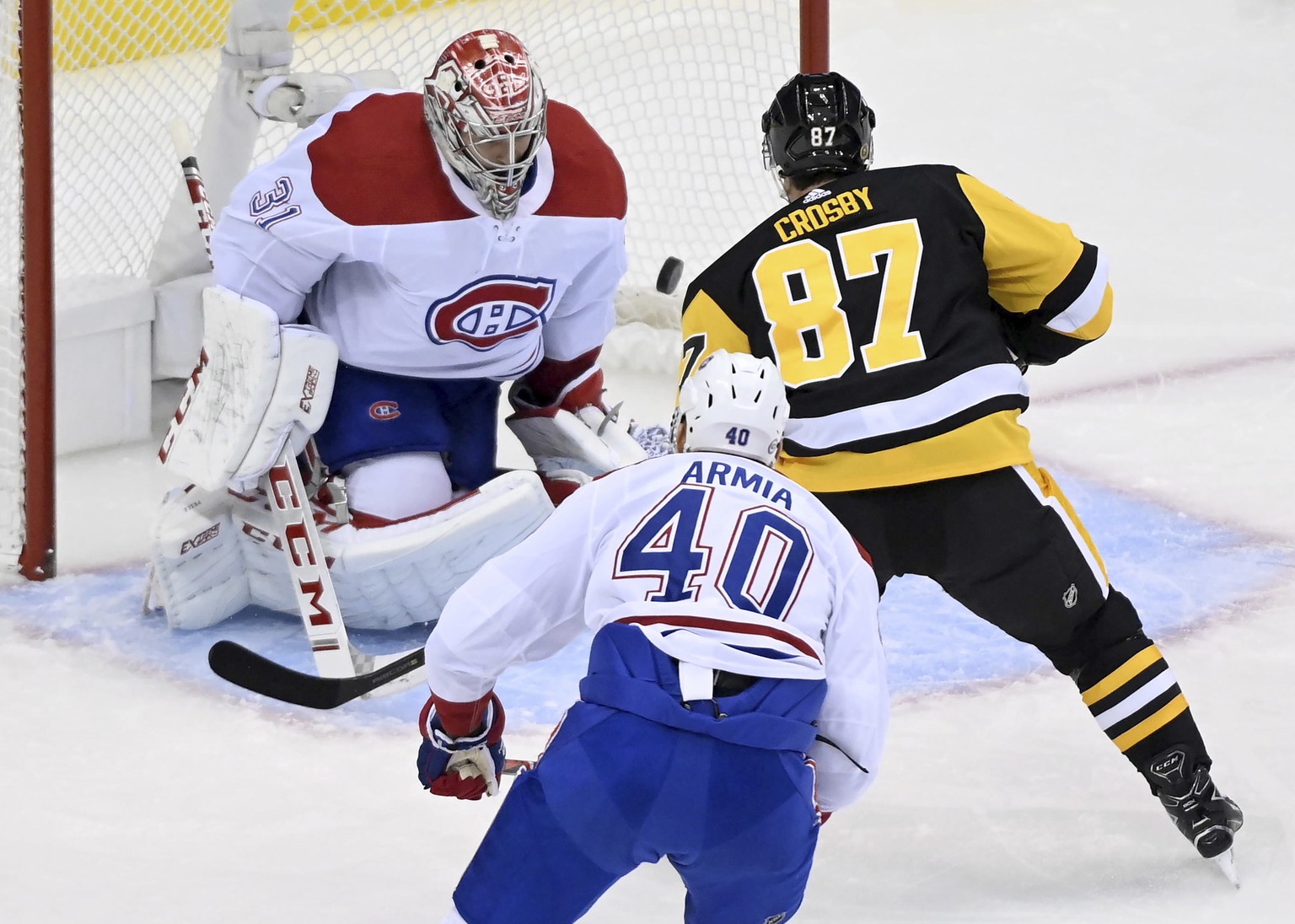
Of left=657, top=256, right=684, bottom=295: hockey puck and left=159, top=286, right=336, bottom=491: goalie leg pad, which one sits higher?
left=159, top=286, right=336, bottom=491: goalie leg pad

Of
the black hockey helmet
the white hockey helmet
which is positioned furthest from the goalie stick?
the white hockey helmet

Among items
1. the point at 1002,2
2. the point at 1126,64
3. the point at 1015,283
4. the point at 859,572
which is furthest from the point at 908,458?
the point at 1002,2

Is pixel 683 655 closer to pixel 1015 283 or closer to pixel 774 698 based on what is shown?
pixel 774 698

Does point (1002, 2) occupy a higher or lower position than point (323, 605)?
higher

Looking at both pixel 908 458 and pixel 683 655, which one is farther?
pixel 908 458

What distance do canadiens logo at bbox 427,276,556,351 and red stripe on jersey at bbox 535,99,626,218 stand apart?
4.8 inches

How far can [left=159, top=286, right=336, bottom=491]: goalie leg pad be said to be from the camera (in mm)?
2725

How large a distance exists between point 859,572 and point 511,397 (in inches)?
63.0

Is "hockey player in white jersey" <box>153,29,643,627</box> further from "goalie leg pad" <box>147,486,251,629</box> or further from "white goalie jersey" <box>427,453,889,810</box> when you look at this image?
"white goalie jersey" <box>427,453,889,810</box>

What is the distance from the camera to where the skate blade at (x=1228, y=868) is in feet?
7.14

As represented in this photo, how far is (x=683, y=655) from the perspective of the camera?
1.61 m

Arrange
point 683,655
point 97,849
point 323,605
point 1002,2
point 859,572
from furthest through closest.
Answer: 1. point 1002,2
2. point 323,605
3. point 97,849
4. point 859,572
5. point 683,655

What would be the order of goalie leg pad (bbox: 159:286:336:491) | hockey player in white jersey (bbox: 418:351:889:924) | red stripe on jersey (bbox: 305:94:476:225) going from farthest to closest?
goalie leg pad (bbox: 159:286:336:491)
red stripe on jersey (bbox: 305:94:476:225)
hockey player in white jersey (bbox: 418:351:889:924)

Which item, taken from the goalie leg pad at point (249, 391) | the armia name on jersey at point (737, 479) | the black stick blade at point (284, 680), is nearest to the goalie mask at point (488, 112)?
the goalie leg pad at point (249, 391)
